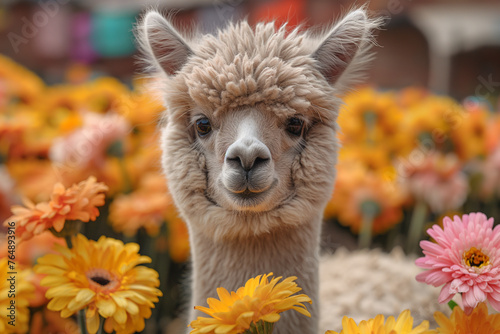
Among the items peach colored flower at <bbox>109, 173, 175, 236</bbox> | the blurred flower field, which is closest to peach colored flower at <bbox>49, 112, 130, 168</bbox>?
the blurred flower field

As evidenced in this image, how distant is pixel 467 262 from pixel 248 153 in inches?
19.8

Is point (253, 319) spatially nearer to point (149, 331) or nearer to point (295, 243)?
point (295, 243)

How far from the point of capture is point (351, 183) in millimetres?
2178

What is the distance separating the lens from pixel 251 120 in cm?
107

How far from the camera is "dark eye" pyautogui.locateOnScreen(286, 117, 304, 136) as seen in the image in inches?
44.1

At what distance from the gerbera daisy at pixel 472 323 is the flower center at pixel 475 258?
91 millimetres

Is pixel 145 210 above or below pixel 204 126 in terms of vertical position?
below

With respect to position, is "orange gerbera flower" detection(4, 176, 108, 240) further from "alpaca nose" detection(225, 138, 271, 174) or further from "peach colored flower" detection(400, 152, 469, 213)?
"peach colored flower" detection(400, 152, 469, 213)

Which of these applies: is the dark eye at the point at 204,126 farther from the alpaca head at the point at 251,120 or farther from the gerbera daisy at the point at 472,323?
the gerbera daisy at the point at 472,323

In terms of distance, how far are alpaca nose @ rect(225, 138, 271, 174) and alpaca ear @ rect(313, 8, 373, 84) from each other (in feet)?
1.06

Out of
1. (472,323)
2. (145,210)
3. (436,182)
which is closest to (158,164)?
(145,210)

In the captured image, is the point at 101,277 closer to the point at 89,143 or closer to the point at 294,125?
the point at 294,125

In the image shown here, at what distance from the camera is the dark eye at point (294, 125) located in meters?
1.12

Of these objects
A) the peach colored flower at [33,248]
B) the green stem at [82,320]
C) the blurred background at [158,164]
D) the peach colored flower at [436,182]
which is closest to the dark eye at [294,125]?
the blurred background at [158,164]
